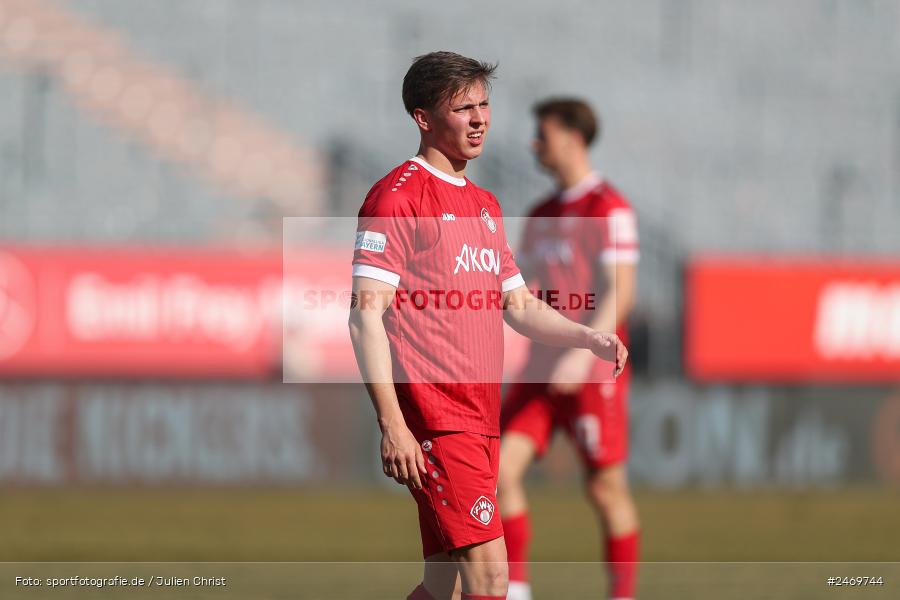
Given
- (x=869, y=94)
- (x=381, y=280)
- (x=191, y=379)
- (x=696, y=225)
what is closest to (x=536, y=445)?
(x=381, y=280)

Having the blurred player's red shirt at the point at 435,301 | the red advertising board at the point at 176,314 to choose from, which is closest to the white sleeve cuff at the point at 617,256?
the blurred player's red shirt at the point at 435,301

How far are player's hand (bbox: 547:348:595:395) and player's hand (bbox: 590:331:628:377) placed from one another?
1667 millimetres

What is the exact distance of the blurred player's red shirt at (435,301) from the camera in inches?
154

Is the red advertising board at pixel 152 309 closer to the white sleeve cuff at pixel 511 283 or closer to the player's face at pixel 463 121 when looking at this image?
the white sleeve cuff at pixel 511 283

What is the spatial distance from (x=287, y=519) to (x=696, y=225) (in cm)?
790

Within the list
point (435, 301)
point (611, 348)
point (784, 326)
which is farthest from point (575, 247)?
point (784, 326)

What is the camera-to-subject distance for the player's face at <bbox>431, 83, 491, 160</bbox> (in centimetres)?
392

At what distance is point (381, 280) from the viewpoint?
12.5ft

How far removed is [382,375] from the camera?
376 cm

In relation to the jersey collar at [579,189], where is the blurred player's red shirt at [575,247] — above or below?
below

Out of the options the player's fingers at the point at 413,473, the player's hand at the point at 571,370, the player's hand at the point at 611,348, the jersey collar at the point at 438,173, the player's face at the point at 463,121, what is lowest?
the player's fingers at the point at 413,473

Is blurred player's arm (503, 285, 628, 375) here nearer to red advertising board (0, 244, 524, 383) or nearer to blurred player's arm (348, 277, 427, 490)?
blurred player's arm (348, 277, 427, 490)

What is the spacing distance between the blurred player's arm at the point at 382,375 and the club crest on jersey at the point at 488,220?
0.45 m

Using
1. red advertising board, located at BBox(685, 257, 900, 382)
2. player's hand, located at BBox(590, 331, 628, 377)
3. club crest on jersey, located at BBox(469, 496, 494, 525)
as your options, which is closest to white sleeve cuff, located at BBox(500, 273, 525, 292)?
player's hand, located at BBox(590, 331, 628, 377)
